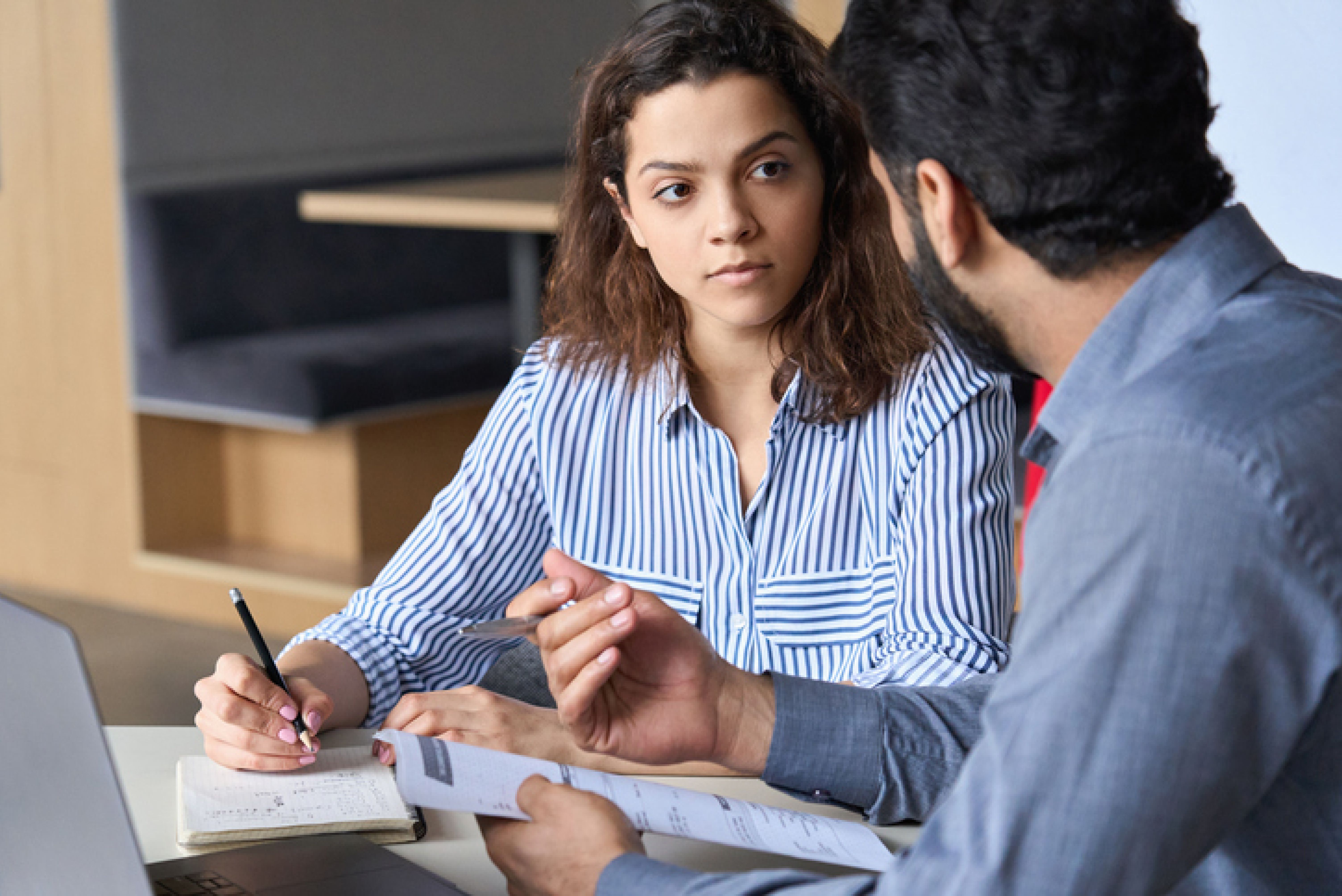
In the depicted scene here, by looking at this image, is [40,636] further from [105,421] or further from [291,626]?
[105,421]

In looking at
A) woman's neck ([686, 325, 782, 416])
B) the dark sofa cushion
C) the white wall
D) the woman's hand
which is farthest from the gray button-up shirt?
the dark sofa cushion

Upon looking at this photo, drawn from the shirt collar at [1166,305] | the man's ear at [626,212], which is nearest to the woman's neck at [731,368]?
the man's ear at [626,212]

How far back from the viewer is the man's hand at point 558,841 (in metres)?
0.78

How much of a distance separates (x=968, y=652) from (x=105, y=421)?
8.85 feet

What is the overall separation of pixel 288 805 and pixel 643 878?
0.32 meters

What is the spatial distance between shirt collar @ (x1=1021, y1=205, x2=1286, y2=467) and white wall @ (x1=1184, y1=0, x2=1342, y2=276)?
128 centimetres

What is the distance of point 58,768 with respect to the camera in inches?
24.9

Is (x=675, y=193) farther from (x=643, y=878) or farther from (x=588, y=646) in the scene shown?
(x=643, y=878)

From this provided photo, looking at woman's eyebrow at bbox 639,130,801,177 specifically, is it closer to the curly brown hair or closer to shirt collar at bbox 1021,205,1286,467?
the curly brown hair

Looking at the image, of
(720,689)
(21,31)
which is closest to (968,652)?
(720,689)

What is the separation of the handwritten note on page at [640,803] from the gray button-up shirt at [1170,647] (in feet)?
0.73

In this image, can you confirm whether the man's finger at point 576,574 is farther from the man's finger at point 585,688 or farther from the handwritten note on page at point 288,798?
the handwritten note on page at point 288,798

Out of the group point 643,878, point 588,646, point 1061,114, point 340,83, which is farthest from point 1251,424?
point 340,83

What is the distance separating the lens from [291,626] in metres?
3.21
